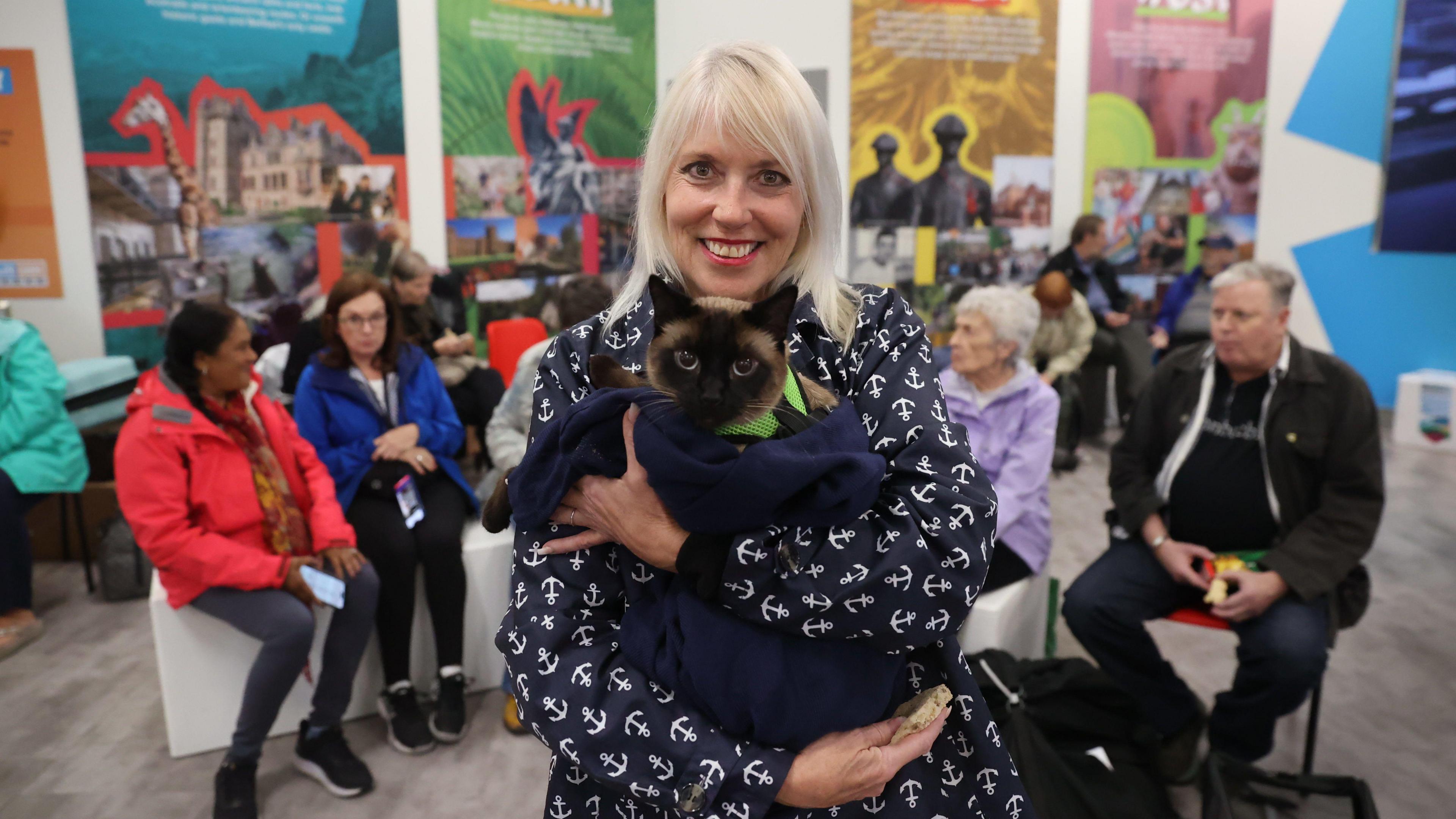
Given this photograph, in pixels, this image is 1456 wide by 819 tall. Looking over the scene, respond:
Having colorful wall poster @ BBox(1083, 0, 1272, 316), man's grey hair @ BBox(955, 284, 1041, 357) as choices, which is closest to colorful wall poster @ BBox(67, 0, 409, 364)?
man's grey hair @ BBox(955, 284, 1041, 357)

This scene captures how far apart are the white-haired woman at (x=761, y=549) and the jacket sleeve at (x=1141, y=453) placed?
2.26m

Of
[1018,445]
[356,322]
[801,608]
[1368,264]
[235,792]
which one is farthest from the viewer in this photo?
[1368,264]

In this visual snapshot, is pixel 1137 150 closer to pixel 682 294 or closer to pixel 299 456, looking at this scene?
pixel 299 456

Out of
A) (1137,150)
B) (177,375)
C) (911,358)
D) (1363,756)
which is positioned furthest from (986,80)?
(911,358)

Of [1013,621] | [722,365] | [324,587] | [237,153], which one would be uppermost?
[237,153]

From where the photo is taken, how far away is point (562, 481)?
46.0 inches

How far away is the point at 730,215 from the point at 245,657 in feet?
9.33

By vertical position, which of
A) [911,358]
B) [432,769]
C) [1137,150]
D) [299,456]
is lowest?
[432,769]

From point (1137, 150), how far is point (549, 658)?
760 centimetres

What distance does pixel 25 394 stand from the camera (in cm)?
405

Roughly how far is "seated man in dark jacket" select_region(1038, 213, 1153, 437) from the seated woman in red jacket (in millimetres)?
5552

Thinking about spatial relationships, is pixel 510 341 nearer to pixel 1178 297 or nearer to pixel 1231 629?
pixel 1231 629

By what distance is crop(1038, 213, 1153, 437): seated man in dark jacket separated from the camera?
6.98 metres

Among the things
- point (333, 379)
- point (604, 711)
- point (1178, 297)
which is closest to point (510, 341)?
point (333, 379)
